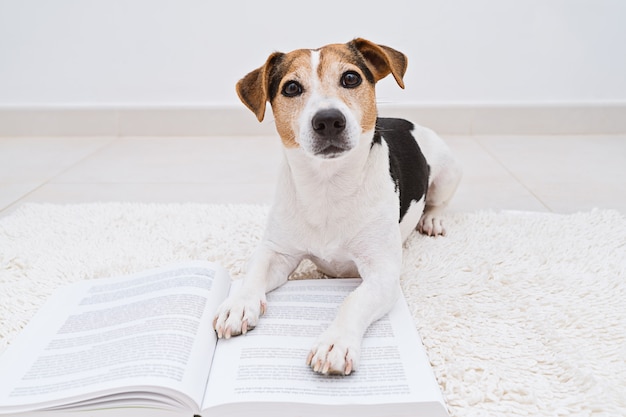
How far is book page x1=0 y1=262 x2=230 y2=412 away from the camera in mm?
1072

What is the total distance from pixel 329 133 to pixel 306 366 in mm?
534

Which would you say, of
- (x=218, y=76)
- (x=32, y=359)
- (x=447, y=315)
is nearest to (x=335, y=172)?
(x=447, y=315)

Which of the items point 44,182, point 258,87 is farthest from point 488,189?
point 44,182

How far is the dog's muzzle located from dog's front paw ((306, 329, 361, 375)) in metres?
0.43

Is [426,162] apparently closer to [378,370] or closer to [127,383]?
[378,370]

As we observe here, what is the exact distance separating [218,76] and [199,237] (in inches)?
74.4

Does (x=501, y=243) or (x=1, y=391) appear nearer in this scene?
(x=1, y=391)

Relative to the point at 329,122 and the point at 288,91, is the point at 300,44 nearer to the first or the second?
the point at 288,91

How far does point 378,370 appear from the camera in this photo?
115cm

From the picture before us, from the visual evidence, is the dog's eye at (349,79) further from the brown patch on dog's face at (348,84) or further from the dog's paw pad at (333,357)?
the dog's paw pad at (333,357)

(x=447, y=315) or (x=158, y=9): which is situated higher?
(x=158, y=9)

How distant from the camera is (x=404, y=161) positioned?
1831 mm

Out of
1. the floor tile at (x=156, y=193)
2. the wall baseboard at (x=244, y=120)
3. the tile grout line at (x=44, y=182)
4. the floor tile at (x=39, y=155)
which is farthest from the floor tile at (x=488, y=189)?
the floor tile at (x=39, y=155)

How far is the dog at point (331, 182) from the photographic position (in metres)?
1.34
